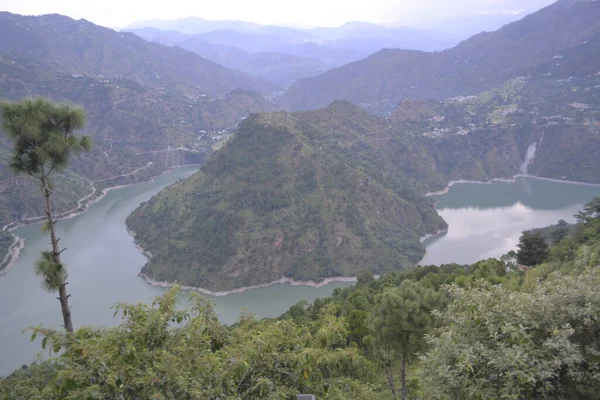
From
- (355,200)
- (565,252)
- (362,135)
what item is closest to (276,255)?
(355,200)

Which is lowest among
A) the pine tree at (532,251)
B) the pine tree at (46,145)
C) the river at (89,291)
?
the river at (89,291)

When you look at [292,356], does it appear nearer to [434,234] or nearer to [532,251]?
[532,251]

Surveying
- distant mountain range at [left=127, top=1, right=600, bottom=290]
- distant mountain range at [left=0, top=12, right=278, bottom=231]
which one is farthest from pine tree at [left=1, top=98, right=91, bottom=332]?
distant mountain range at [left=127, top=1, right=600, bottom=290]

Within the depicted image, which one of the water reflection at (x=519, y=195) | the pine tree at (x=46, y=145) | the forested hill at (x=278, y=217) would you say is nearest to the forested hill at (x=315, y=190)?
the forested hill at (x=278, y=217)

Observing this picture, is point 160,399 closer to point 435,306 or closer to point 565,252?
point 435,306

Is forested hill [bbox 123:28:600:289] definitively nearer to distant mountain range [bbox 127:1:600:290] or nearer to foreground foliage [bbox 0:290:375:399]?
distant mountain range [bbox 127:1:600:290]

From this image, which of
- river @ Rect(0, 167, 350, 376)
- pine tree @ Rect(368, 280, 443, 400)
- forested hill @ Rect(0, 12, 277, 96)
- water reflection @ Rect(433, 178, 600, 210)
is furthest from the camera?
forested hill @ Rect(0, 12, 277, 96)

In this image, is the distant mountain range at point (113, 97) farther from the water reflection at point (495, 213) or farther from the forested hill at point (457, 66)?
the water reflection at point (495, 213)
